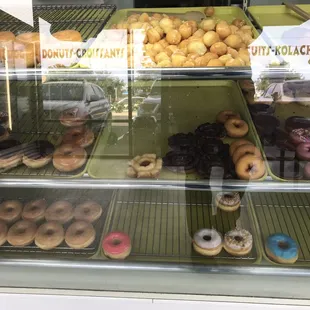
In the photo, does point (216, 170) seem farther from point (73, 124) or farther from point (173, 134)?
point (73, 124)

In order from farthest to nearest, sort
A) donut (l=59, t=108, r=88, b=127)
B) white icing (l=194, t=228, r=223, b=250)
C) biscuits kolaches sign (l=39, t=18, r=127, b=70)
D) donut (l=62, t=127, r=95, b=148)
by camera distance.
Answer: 1. donut (l=59, t=108, r=88, b=127)
2. donut (l=62, t=127, r=95, b=148)
3. white icing (l=194, t=228, r=223, b=250)
4. biscuits kolaches sign (l=39, t=18, r=127, b=70)

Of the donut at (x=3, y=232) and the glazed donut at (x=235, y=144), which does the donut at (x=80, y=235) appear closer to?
the donut at (x=3, y=232)

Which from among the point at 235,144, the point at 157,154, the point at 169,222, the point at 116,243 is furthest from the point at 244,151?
the point at 116,243

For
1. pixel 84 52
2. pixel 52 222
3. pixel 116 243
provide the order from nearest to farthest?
pixel 84 52 < pixel 116 243 < pixel 52 222

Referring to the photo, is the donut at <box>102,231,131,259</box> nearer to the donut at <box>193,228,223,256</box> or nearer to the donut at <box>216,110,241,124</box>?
the donut at <box>193,228,223,256</box>

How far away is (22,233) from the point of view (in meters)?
1.64

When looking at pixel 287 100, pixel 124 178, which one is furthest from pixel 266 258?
pixel 287 100

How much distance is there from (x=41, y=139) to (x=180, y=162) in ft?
1.95

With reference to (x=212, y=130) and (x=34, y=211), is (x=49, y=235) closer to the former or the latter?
(x=34, y=211)

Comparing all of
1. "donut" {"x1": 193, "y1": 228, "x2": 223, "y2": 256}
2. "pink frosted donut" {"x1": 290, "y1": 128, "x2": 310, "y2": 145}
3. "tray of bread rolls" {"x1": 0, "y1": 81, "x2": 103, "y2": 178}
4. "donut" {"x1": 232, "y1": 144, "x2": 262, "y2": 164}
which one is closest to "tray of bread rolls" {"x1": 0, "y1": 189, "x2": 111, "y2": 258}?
"tray of bread rolls" {"x1": 0, "y1": 81, "x2": 103, "y2": 178}

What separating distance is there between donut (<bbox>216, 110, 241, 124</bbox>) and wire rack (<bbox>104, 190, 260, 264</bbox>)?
324mm

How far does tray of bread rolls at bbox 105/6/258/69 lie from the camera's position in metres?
1.34

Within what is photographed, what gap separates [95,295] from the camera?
1460mm

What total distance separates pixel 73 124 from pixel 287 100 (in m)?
0.91
